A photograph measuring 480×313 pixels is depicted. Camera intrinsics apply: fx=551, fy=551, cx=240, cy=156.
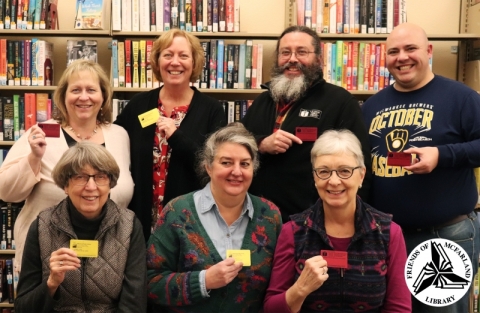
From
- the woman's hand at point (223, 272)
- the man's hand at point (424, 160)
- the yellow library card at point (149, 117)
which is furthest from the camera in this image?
the yellow library card at point (149, 117)

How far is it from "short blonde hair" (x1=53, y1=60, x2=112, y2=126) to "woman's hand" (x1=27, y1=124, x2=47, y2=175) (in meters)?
0.25

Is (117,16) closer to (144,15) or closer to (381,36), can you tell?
(144,15)

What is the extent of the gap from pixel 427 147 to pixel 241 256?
3.34 feet

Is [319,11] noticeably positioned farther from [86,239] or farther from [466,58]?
[86,239]

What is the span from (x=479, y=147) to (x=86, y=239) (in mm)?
1828

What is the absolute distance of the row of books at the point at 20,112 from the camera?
4277 millimetres

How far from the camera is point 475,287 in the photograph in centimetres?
441

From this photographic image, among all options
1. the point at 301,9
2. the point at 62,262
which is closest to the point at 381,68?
the point at 301,9

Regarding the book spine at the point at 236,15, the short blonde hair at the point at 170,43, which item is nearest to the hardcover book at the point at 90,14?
the book spine at the point at 236,15

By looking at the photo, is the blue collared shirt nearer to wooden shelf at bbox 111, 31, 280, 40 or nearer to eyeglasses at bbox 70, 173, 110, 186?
eyeglasses at bbox 70, 173, 110, 186

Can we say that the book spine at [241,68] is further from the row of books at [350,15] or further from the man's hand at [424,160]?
the man's hand at [424,160]

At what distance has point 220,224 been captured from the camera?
2453 mm

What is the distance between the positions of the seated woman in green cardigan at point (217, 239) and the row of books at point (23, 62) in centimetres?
233

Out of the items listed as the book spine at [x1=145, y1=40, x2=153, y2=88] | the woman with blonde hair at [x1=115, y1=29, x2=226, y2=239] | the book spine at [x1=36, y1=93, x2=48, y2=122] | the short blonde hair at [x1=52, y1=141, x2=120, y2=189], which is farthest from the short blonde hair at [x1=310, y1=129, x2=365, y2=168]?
the book spine at [x1=36, y1=93, x2=48, y2=122]
